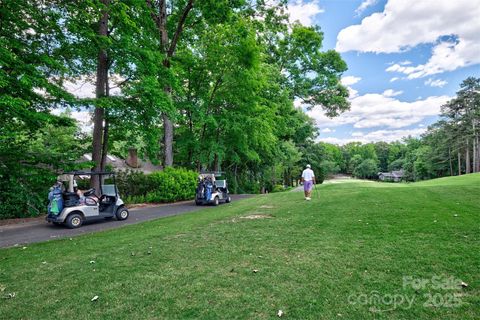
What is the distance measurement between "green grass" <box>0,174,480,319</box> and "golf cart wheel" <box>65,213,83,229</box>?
2.10 meters

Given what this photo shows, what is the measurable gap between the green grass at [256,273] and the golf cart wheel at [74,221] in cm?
210

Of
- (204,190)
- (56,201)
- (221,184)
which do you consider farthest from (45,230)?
(221,184)

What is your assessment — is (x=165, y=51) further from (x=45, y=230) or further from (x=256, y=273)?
(x=256, y=273)

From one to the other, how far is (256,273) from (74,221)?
7.23 metres

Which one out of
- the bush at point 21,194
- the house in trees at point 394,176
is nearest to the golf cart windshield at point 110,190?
the bush at point 21,194

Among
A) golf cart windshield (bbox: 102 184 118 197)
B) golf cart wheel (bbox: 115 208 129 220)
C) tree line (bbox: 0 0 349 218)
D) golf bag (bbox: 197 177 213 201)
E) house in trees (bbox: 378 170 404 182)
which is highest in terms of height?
tree line (bbox: 0 0 349 218)

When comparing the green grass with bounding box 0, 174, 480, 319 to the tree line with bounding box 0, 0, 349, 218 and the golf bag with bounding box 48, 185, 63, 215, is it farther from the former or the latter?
the tree line with bounding box 0, 0, 349, 218

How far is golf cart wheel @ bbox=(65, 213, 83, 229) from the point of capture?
8.38 m

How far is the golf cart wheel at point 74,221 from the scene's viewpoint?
8.38 metres

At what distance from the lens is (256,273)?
3867 millimetres

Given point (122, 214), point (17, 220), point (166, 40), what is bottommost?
point (17, 220)

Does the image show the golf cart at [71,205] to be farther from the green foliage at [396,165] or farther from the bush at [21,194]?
the green foliage at [396,165]

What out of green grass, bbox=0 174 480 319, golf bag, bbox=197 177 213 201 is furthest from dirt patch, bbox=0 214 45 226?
golf bag, bbox=197 177 213 201

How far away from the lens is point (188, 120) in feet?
67.2
